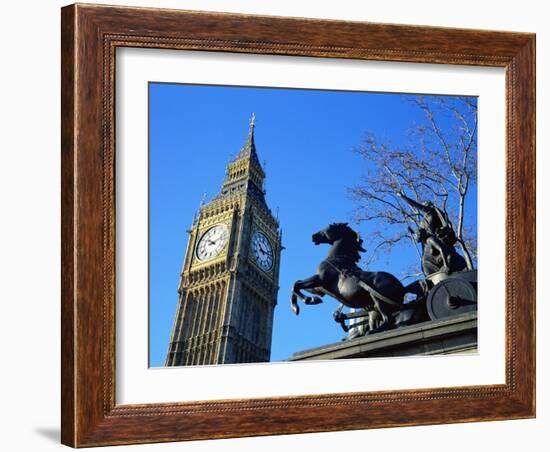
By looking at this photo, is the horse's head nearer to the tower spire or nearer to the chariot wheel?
the tower spire

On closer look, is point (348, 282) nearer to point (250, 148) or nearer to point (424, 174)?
point (424, 174)

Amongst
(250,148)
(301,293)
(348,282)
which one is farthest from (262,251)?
(348,282)

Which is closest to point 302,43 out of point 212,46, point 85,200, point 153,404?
point 212,46

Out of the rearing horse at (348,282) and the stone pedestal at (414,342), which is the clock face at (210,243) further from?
the stone pedestal at (414,342)

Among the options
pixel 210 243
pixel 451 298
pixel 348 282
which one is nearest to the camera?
pixel 210 243

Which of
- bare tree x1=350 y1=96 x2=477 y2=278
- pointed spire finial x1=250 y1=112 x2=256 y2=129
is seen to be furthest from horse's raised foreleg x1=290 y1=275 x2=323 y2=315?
pointed spire finial x1=250 y1=112 x2=256 y2=129

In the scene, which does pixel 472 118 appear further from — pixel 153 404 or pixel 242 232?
pixel 153 404
